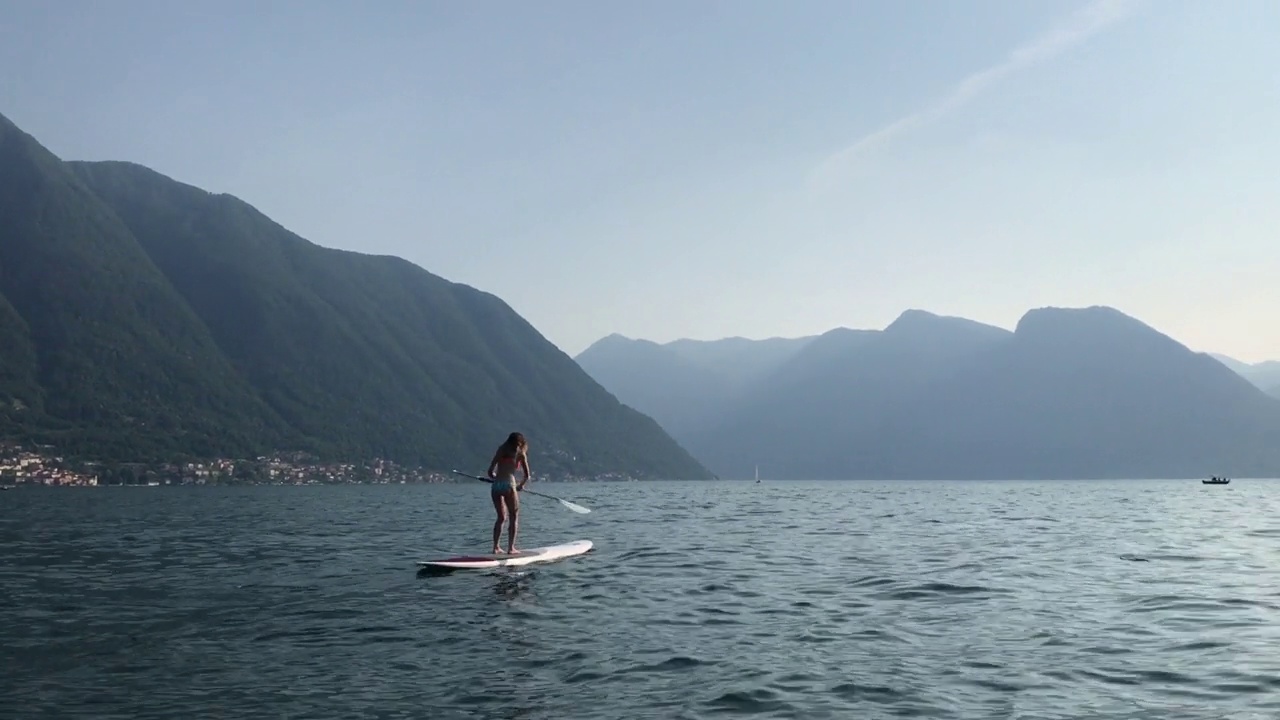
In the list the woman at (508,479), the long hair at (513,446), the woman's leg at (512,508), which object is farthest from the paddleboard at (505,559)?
the long hair at (513,446)

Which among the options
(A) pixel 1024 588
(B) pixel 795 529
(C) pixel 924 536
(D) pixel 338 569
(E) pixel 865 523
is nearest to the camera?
(A) pixel 1024 588

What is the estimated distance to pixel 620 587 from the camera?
71.8 ft

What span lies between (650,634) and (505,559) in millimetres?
10499

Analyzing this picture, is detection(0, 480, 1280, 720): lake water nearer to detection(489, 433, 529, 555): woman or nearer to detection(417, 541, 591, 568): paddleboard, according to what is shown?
detection(417, 541, 591, 568): paddleboard

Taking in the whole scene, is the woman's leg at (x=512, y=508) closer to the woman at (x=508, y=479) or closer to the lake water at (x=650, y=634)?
the woman at (x=508, y=479)

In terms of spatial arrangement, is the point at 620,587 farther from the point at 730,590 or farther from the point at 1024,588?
the point at 1024,588

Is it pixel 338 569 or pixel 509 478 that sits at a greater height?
pixel 509 478

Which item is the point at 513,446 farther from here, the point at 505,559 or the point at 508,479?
the point at 505,559

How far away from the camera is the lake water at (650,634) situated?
11.3 meters

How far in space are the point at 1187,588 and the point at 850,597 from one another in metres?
7.91

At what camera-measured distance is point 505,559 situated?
25672mm

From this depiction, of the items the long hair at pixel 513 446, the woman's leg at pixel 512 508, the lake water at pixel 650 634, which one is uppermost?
the long hair at pixel 513 446

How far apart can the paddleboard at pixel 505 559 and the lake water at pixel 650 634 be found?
0.42m

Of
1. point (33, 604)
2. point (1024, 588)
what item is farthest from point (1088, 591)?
point (33, 604)
